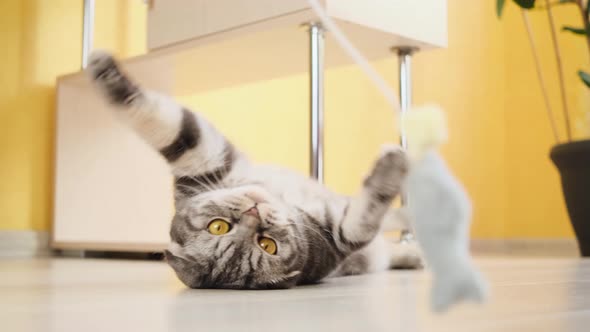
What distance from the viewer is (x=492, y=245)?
309 centimetres

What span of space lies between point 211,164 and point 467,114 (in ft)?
7.57

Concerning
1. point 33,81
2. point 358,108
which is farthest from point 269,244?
point 358,108

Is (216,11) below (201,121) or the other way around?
the other way around

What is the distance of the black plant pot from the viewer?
196 cm

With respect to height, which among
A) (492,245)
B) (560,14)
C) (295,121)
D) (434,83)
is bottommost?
(492,245)

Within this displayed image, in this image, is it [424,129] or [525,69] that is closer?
[424,129]

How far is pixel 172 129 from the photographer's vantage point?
0.91m

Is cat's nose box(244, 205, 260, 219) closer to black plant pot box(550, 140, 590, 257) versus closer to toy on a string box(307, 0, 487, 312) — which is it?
toy on a string box(307, 0, 487, 312)

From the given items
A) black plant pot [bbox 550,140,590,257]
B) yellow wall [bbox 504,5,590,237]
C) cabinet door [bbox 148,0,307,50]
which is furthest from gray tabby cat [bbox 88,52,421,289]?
yellow wall [bbox 504,5,590,237]

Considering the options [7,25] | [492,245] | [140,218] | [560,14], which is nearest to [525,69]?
[560,14]

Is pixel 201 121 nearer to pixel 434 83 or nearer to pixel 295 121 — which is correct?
pixel 295 121

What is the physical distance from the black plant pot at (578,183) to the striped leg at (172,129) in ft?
4.15

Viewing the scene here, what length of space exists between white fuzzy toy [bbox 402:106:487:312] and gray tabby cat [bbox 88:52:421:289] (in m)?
0.57

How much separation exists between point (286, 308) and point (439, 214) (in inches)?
18.3
